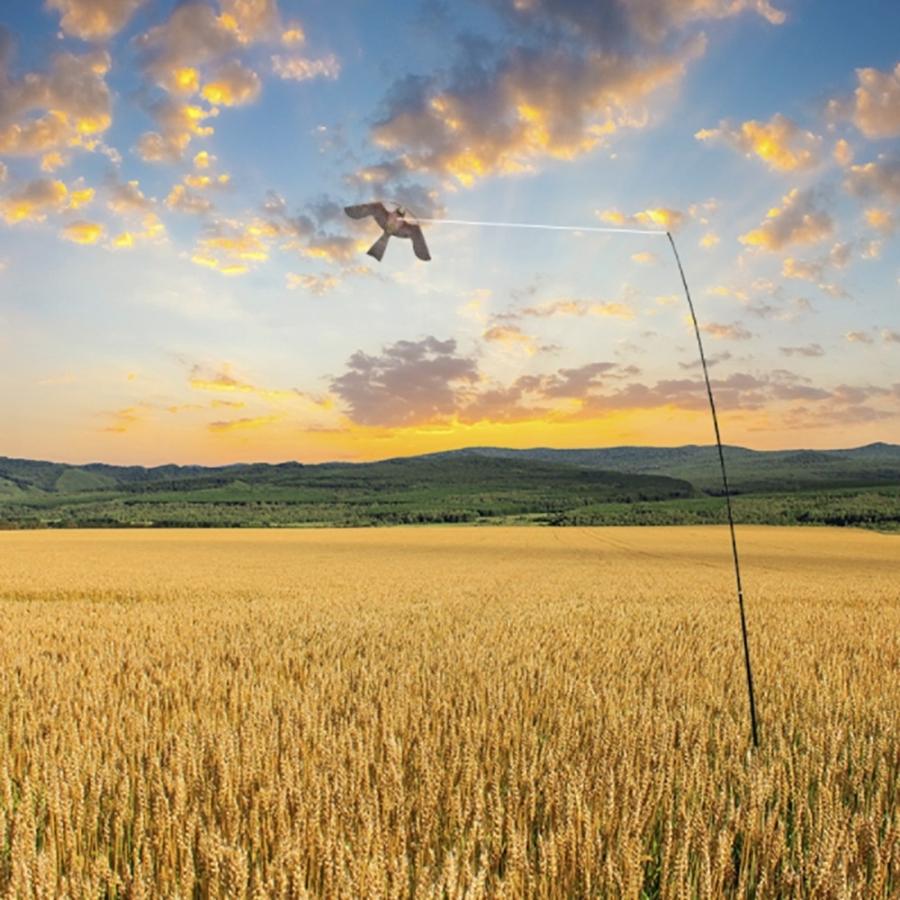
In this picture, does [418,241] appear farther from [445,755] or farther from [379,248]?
[445,755]

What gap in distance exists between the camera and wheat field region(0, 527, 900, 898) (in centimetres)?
330

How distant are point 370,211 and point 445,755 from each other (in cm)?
396

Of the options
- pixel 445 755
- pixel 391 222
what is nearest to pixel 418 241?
pixel 391 222

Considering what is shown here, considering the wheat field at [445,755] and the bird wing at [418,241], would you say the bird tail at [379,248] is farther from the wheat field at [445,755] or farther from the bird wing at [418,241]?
the wheat field at [445,755]

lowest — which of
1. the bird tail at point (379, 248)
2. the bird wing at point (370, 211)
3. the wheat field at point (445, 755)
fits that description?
the wheat field at point (445, 755)

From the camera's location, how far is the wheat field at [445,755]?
3303mm

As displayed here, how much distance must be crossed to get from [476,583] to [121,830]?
2291cm

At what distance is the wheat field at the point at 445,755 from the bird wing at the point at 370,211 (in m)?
3.51

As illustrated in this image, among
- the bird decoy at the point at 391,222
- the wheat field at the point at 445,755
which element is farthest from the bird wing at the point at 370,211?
the wheat field at the point at 445,755

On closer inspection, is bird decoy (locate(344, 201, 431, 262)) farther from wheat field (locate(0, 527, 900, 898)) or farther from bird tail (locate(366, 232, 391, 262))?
wheat field (locate(0, 527, 900, 898))

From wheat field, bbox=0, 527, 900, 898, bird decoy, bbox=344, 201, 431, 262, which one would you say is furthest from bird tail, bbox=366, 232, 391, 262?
wheat field, bbox=0, 527, 900, 898

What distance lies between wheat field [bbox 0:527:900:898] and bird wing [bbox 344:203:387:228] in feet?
11.5

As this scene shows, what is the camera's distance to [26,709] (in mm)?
6719

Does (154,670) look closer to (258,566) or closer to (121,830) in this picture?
(121,830)
